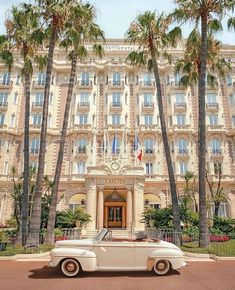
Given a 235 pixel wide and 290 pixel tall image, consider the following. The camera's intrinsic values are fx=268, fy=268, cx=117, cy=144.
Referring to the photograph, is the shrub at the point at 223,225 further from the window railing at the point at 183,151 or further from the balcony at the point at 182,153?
the window railing at the point at 183,151

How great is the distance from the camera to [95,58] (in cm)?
4353

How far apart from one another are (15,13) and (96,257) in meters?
18.5

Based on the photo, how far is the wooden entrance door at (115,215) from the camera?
112ft

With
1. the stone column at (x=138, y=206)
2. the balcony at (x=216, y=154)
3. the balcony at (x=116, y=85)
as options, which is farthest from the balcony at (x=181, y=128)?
the stone column at (x=138, y=206)

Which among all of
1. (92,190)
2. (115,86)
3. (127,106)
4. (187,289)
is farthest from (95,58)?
(187,289)

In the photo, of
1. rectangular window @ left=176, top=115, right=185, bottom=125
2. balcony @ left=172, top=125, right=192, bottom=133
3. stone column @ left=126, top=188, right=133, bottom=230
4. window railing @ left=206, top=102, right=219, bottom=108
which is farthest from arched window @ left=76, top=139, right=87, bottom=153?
window railing @ left=206, top=102, right=219, bottom=108

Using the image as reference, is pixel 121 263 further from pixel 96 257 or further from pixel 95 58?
pixel 95 58

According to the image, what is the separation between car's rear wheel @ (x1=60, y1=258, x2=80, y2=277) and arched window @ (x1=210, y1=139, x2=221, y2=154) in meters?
32.1

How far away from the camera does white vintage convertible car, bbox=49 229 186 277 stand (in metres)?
9.21

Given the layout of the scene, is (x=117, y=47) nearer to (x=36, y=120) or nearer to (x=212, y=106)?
(x=36, y=120)

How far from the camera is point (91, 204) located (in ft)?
101

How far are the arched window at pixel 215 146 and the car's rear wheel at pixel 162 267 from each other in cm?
3052

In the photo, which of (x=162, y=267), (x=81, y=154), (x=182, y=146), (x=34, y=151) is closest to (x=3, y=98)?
(x=34, y=151)

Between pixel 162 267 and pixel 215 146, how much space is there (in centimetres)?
3130
